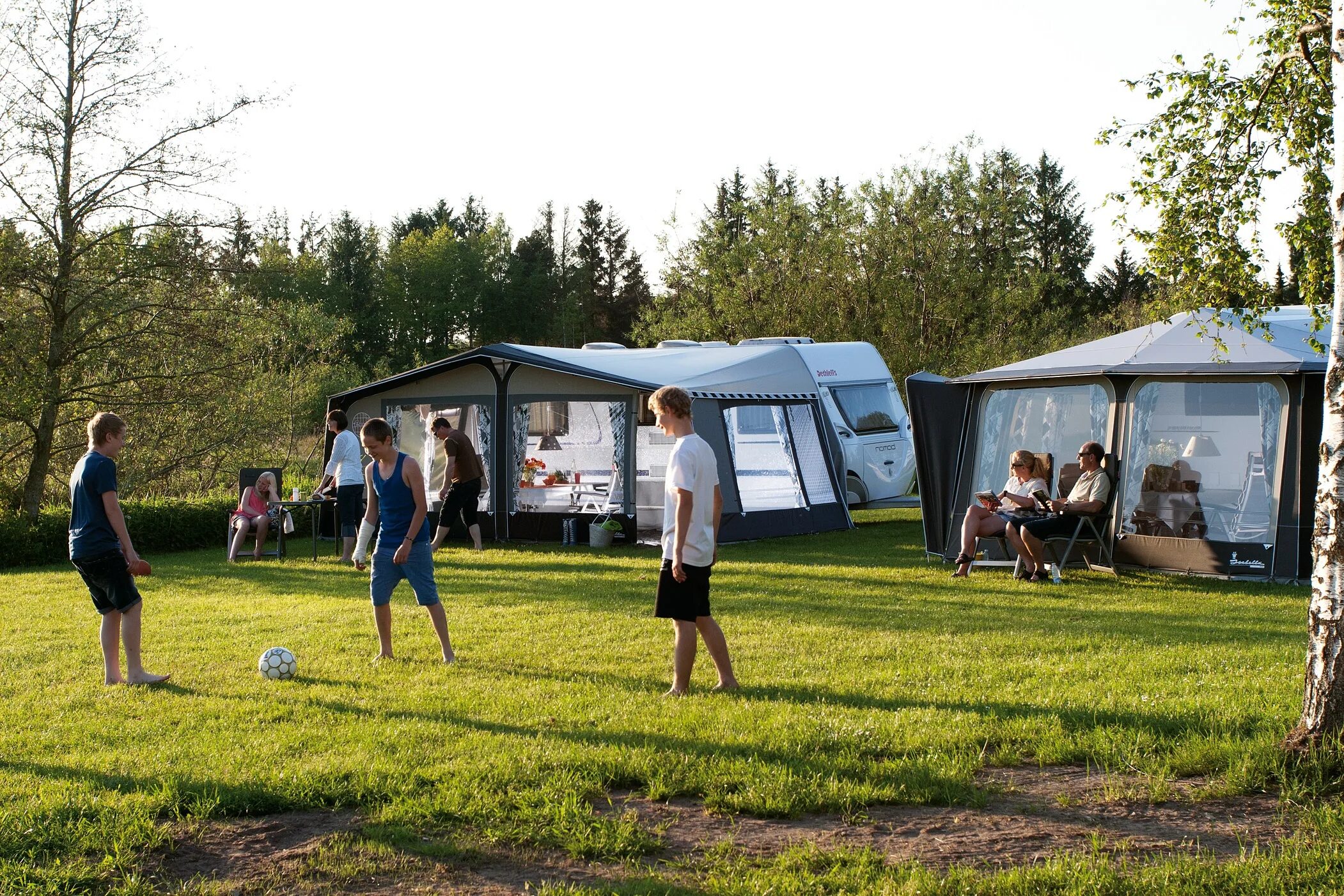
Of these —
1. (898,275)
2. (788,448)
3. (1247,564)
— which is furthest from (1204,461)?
(898,275)

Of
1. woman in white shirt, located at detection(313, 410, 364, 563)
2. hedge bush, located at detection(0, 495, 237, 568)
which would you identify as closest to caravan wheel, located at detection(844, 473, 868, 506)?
woman in white shirt, located at detection(313, 410, 364, 563)

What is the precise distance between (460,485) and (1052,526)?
6.04 m

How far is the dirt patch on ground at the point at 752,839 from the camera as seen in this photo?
3.66 metres

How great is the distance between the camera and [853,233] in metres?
28.0

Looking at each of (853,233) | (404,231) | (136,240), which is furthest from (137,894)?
(404,231)

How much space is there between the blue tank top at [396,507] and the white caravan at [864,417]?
9468mm

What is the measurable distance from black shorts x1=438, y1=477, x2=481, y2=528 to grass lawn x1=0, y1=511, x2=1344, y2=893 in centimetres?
370

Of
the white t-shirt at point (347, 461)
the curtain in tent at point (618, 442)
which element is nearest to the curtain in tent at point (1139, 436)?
the curtain in tent at point (618, 442)

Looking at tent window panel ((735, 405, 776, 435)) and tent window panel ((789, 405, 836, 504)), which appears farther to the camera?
tent window panel ((789, 405, 836, 504))

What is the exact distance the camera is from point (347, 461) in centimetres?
1245

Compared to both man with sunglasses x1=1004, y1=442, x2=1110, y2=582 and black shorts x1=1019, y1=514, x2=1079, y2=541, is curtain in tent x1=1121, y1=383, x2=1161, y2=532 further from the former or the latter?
black shorts x1=1019, y1=514, x2=1079, y2=541

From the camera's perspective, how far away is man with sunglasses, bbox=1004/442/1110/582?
10023 mm

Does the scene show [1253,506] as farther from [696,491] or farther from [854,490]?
[854,490]

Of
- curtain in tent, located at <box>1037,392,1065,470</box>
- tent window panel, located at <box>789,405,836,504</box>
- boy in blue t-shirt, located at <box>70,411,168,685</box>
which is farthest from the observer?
tent window panel, located at <box>789,405,836,504</box>
